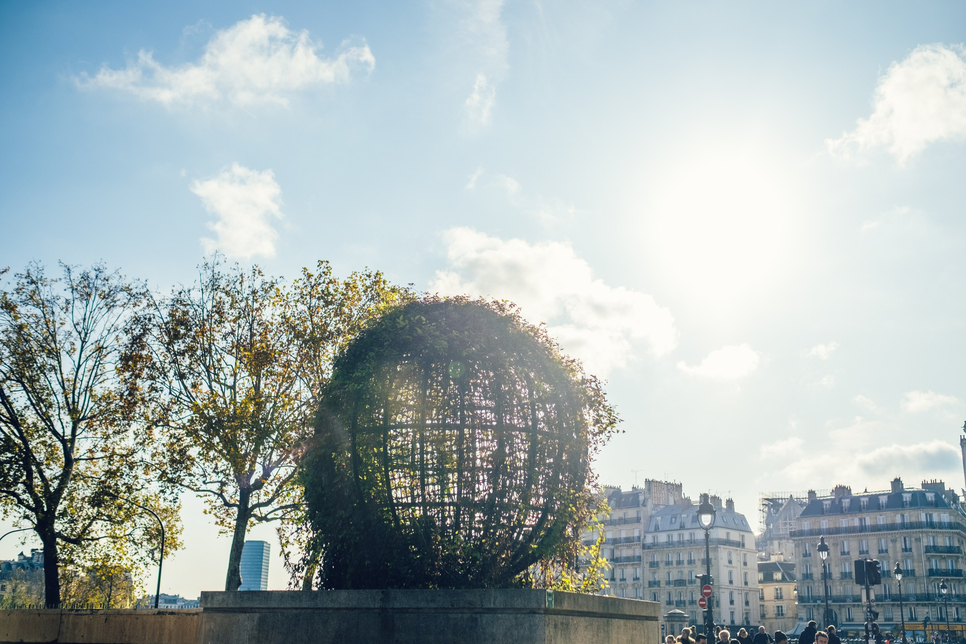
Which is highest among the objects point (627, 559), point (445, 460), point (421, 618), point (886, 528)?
point (445, 460)

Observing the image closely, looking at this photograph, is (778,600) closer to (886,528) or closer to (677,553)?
(677,553)

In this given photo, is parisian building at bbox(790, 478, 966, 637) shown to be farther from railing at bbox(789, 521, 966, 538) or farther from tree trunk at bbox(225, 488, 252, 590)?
tree trunk at bbox(225, 488, 252, 590)

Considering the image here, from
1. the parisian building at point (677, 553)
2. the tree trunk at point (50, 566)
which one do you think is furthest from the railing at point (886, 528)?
the tree trunk at point (50, 566)

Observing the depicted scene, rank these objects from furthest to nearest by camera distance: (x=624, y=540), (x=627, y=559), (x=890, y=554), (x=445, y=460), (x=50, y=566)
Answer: (x=624, y=540) < (x=627, y=559) < (x=890, y=554) < (x=50, y=566) < (x=445, y=460)

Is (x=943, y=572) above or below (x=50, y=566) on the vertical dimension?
below

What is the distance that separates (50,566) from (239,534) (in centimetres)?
569

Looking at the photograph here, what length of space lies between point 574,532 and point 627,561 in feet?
291

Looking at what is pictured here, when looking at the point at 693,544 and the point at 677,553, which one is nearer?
the point at 693,544

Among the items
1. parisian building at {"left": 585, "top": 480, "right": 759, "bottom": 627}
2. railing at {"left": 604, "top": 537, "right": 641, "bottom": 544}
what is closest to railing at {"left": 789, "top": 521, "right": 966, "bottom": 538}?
parisian building at {"left": 585, "top": 480, "right": 759, "bottom": 627}

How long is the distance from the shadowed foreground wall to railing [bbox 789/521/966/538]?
7850 cm

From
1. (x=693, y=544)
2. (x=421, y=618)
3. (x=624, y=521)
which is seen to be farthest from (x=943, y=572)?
(x=421, y=618)

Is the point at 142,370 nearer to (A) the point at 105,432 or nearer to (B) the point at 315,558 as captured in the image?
(A) the point at 105,432

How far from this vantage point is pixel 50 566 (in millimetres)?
23547

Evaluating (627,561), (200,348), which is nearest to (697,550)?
(627,561)
